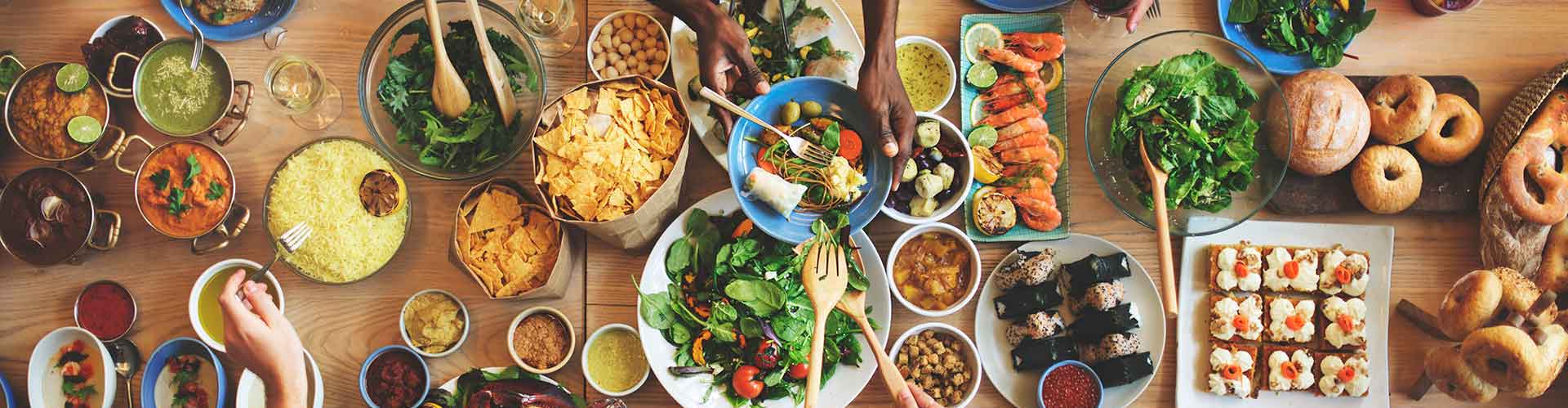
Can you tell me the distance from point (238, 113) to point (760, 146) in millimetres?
1509

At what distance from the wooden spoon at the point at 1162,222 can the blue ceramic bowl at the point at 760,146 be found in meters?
0.71

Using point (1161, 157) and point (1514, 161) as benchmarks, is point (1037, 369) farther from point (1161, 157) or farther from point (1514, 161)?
point (1514, 161)

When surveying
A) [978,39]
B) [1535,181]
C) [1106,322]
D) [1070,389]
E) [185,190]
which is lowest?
[1070,389]

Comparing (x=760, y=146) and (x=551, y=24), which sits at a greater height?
(x=551, y=24)

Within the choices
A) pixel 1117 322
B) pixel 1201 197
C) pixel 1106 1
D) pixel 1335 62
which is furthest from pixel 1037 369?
pixel 1335 62

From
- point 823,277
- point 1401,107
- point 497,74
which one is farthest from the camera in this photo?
point 1401,107

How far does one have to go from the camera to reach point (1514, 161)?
2113mm

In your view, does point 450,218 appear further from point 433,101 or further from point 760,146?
point 760,146

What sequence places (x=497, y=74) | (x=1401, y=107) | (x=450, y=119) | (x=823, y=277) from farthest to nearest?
(x=1401, y=107)
(x=450, y=119)
(x=497, y=74)
(x=823, y=277)

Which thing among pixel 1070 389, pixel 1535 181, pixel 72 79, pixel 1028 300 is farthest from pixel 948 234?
pixel 72 79

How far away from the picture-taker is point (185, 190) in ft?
6.98

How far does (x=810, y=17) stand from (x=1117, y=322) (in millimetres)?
1165

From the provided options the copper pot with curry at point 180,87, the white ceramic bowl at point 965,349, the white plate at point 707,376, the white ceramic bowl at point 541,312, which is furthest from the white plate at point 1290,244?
the copper pot with curry at point 180,87

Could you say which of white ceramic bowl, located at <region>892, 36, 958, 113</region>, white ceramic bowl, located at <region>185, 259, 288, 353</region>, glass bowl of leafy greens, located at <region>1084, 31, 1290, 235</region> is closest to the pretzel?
glass bowl of leafy greens, located at <region>1084, 31, 1290, 235</region>
